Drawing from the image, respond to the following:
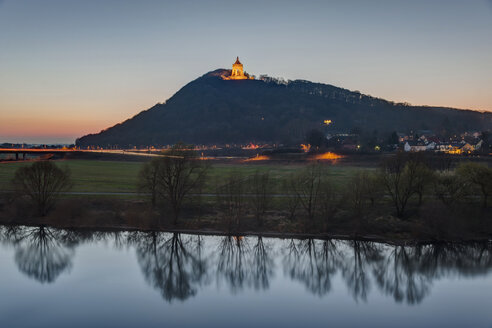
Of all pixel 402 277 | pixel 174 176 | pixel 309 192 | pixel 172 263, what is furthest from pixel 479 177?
pixel 172 263

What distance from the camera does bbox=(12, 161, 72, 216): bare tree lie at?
45.9 metres

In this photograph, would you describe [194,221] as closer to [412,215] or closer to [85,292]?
[85,292]

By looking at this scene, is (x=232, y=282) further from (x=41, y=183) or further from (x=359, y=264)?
(x=41, y=183)

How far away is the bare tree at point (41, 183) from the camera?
151 ft

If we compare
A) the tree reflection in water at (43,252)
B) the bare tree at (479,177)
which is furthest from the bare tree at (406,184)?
the tree reflection in water at (43,252)

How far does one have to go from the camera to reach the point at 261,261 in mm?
34156

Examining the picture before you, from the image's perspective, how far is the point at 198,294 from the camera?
92.8 feet

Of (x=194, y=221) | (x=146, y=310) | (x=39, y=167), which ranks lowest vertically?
(x=146, y=310)

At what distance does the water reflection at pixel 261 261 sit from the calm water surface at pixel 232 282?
0.09m

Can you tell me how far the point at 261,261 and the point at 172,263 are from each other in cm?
777

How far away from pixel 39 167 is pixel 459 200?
1910 inches

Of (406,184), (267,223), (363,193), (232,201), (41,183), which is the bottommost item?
(267,223)

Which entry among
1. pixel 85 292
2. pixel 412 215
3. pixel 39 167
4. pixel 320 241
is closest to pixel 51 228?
pixel 39 167

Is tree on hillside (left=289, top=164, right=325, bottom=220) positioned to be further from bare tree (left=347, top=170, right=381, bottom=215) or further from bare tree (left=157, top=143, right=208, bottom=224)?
bare tree (left=157, top=143, right=208, bottom=224)
